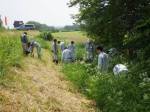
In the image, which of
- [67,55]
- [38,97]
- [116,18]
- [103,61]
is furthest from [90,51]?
[38,97]

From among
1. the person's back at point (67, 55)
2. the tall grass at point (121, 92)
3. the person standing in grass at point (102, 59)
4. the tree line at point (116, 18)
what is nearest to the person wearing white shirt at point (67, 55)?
the person's back at point (67, 55)


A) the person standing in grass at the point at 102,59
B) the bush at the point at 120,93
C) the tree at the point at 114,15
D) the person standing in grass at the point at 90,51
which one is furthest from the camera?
the person standing in grass at the point at 90,51

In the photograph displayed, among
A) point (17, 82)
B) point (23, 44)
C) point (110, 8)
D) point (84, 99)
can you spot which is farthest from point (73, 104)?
point (23, 44)

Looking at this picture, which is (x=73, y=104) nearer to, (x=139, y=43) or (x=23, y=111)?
(x=23, y=111)

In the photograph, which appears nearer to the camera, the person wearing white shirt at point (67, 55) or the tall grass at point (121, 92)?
the tall grass at point (121, 92)

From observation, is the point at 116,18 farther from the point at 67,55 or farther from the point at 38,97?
the point at 38,97

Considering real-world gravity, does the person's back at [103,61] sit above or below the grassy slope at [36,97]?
above

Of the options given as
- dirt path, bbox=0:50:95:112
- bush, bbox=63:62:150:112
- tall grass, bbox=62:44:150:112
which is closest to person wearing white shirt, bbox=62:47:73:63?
dirt path, bbox=0:50:95:112

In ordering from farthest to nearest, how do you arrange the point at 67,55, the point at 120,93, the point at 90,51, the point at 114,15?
the point at 90,51 → the point at 67,55 → the point at 114,15 → the point at 120,93

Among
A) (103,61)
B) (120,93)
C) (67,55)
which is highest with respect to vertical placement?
(103,61)

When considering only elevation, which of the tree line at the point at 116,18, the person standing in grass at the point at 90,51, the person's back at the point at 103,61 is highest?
the tree line at the point at 116,18

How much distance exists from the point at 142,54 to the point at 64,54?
7.41m

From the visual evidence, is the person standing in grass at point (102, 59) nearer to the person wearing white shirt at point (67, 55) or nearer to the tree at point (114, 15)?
the tree at point (114, 15)

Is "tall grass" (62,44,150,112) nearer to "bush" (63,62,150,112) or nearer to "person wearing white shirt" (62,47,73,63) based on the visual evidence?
"bush" (63,62,150,112)
